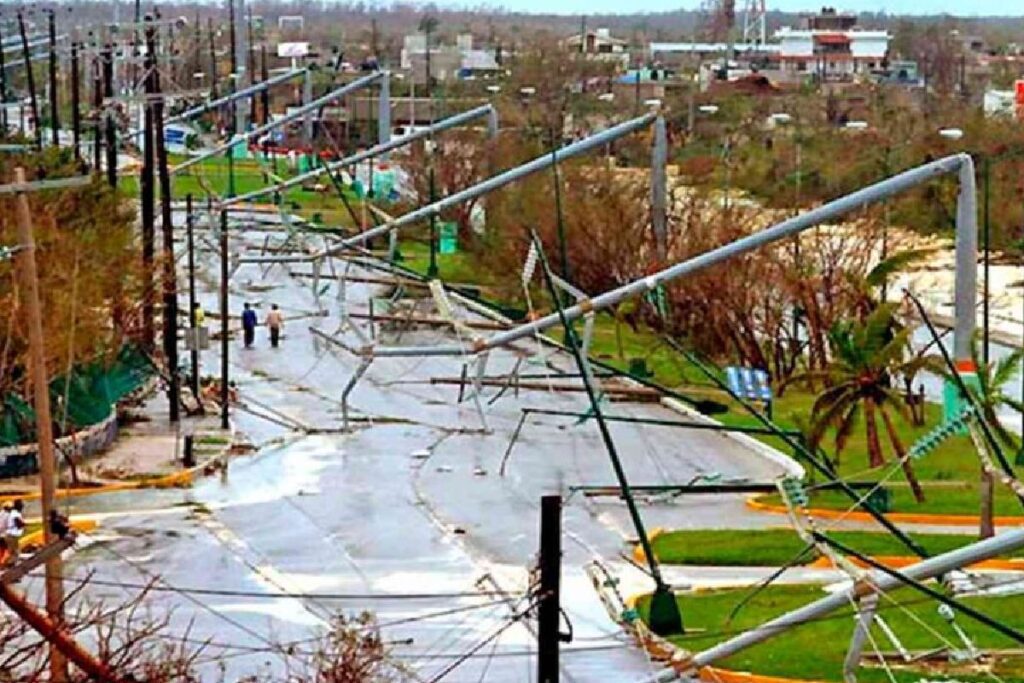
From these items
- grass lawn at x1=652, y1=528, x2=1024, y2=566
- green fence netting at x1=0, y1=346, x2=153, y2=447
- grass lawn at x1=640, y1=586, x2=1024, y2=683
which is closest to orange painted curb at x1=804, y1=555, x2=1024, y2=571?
grass lawn at x1=652, y1=528, x2=1024, y2=566

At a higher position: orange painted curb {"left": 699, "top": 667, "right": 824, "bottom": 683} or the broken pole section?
the broken pole section

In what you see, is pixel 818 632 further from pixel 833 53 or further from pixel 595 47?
pixel 833 53

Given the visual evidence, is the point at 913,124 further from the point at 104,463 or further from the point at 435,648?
the point at 435,648

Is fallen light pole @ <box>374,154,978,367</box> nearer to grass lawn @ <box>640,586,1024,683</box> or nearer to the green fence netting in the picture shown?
grass lawn @ <box>640,586,1024,683</box>

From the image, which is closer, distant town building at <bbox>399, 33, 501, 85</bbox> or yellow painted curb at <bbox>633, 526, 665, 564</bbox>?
yellow painted curb at <bbox>633, 526, 665, 564</bbox>

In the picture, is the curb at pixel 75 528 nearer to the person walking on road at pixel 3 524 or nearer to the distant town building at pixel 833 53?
the person walking on road at pixel 3 524

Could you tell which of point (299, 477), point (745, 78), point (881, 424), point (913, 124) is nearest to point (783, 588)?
point (299, 477)

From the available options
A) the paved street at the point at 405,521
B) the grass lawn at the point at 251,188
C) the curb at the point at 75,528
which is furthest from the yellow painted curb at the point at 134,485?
the grass lawn at the point at 251,188
